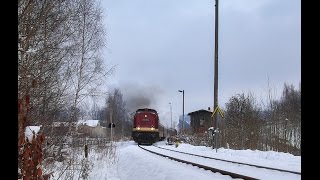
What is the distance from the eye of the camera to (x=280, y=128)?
82.5ft

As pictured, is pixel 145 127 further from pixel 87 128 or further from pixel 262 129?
pixel 87 128

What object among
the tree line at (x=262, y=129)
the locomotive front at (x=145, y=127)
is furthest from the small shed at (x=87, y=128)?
the tree line at (x=262, y=129)

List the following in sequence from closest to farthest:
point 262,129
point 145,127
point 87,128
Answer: point 87,128
point 262,129
point 145,127

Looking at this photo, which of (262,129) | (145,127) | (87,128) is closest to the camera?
(87,128)

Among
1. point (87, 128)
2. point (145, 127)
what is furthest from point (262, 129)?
point (145, 127)

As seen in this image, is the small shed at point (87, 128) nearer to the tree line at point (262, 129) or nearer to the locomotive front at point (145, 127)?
the locomotive front at point (145, 127)

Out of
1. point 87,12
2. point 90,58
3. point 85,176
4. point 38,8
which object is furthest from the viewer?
point 90,58

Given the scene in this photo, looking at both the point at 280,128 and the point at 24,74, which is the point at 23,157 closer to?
the point at 24,74

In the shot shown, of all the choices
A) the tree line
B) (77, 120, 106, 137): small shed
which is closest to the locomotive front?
(77, 120, 106, 137): small shed

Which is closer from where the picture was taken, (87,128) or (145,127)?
(87,128)

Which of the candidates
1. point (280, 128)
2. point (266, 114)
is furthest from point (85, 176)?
point (266, 114)
